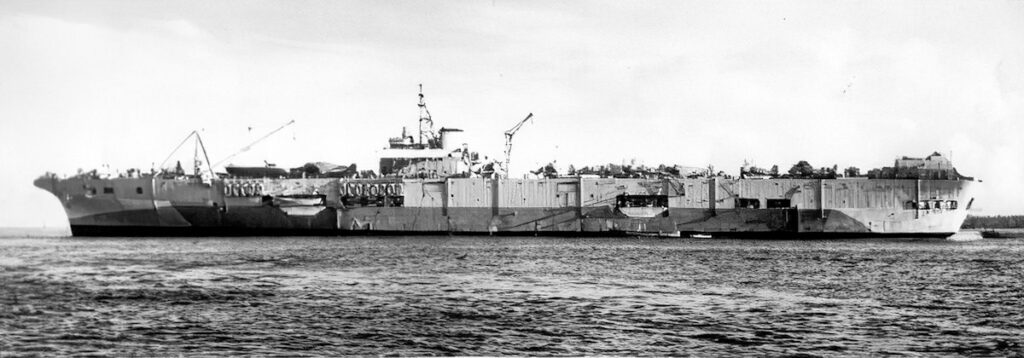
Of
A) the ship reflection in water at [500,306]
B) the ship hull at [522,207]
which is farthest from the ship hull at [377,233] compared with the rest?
the ship reflection in water at [500,306]

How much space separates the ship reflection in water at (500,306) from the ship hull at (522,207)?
22.6m

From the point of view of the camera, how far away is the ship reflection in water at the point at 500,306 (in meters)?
15.2

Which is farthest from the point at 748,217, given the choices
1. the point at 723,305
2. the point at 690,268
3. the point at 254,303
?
the point at 254,303

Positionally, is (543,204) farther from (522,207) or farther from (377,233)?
(377,233)

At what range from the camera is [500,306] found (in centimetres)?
2036

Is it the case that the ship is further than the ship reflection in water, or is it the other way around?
the ship

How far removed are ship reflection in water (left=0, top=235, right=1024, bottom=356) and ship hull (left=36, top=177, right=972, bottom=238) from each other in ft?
74.2

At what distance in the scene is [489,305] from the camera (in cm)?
2048

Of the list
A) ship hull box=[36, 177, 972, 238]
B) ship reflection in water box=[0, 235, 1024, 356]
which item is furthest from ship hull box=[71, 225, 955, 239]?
ship reflection in water box=[0, 235, 1024, 356]

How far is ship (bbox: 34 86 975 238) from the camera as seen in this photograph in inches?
2276

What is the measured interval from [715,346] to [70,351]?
11068mm

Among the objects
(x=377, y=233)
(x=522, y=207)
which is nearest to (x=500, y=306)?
(x=522, y=207)

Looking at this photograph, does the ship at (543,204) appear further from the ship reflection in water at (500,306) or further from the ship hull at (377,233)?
the ship reflection in water at (500,306)

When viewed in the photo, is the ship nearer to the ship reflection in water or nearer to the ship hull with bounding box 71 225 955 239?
the ship hull with bounding box 71 225 955 239
